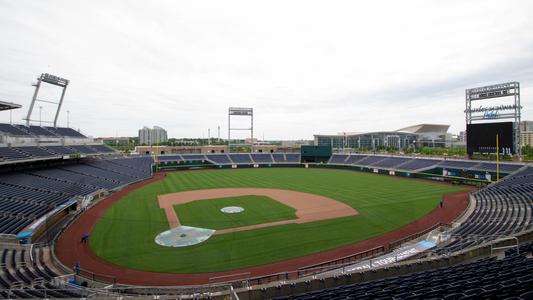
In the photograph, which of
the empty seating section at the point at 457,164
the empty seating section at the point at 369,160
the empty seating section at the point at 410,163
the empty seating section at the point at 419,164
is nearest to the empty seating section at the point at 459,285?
the empty seating section at the point at 410,163

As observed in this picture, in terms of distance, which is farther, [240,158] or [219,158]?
[240,158]

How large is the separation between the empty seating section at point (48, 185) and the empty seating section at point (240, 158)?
26.3m

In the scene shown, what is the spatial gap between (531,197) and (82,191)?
46.0 metres

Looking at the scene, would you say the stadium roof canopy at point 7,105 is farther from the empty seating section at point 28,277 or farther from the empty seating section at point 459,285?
the empty seating section at point 459,285

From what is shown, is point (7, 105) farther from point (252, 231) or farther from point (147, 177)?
point (252, 231)

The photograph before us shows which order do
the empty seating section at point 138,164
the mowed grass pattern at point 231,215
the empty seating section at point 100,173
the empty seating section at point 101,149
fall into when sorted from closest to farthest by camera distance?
the mowed grass pattern at point 231,215 < the empty seating section at point 100,173 < the empty seating section at point 101,149 < the empty seating section at point 138,164

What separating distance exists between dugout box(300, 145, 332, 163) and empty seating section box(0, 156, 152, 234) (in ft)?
136

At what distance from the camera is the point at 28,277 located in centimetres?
1312

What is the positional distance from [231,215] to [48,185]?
71.2 ft

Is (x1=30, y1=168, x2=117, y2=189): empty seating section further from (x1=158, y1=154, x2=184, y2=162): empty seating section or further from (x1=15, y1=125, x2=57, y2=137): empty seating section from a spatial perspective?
(x1=158, y1=154, x2=184, y2=162): empty seating section

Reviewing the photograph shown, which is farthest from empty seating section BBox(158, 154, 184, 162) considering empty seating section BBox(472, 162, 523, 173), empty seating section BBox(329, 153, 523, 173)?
empty seating section BBox(472, 162, 523, 173)

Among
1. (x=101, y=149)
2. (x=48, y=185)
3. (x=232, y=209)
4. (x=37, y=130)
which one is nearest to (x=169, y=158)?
(x=101, y=149)

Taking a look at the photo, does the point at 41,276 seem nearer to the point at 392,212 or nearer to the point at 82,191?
the point at 82,191

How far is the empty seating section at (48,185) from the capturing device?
2164 cm
